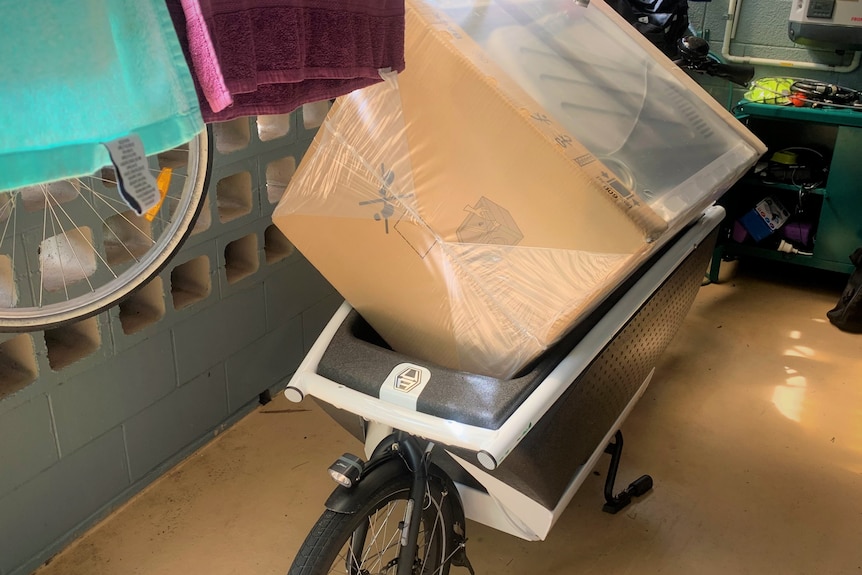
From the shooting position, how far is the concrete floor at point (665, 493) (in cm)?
178

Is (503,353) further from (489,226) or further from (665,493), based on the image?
(665,493)

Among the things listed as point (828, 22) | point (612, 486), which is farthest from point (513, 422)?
point (828, 22)

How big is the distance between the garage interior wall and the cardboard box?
64 centimetres

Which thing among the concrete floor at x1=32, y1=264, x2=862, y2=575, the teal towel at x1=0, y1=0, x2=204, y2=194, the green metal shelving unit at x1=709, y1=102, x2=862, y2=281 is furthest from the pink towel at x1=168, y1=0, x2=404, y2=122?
the green metal shelving unit at x1=709, y1=102, x2=862, y2=281

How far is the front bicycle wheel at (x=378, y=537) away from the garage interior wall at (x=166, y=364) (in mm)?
714

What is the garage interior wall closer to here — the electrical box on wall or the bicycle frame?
the bicycle frame

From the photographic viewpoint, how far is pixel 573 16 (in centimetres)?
185

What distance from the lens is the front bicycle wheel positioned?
1.26 m

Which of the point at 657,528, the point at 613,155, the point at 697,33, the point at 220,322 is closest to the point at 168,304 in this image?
the point at 220,322

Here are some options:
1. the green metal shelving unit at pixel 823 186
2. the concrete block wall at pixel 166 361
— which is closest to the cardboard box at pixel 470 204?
the concrete block wall at pixel 166 361

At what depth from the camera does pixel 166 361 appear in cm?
195

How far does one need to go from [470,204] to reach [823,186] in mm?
2122

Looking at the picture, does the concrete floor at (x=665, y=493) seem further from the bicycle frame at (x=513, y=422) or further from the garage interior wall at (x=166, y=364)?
the bicycle frame at (x=513, y=422)

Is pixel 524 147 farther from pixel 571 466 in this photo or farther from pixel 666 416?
pixel 666 416
